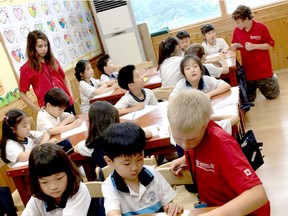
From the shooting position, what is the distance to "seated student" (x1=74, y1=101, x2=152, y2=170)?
2023mm

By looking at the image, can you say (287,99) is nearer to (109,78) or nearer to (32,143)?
(109,78)

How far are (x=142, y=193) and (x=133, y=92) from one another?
1586mm

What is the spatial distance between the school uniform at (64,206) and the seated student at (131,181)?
0.57 feet

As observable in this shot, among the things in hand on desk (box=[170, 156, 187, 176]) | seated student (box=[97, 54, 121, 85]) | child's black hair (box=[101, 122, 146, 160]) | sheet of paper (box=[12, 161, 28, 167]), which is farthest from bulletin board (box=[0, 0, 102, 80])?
hand on desk (box=[170, 156, 187, 176])

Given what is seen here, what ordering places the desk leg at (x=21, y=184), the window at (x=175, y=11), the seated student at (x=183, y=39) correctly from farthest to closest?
the window at (x=175, y=11) < the seated student at (x=183, y=39) < the desk leg at (x=21, y=184)

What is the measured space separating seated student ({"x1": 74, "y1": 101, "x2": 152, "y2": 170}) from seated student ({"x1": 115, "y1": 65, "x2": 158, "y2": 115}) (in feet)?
2.26

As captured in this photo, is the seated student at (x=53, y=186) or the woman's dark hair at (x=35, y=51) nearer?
the seated student at (x=53, y=186)

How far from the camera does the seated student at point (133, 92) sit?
277 centimetres

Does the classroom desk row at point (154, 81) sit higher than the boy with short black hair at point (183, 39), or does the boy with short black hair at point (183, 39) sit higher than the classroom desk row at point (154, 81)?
the boy with short black hair at point (183, 39)

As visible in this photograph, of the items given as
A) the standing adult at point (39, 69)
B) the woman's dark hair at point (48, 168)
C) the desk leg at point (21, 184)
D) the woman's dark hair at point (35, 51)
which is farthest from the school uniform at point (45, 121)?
the woman's dark hair at point (48, 168)

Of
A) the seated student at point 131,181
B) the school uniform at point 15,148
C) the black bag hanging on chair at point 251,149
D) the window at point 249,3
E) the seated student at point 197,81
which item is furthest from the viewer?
the window at point 249,3

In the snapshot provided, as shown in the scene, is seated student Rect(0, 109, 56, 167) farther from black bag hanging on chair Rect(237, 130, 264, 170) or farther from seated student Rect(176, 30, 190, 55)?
seated student Rect(176, 30, 190, 55)

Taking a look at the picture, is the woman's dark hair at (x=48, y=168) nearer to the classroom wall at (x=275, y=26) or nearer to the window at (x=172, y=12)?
the classroom wall at (x=275, y=26)

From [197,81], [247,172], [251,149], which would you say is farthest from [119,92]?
[247,172]
